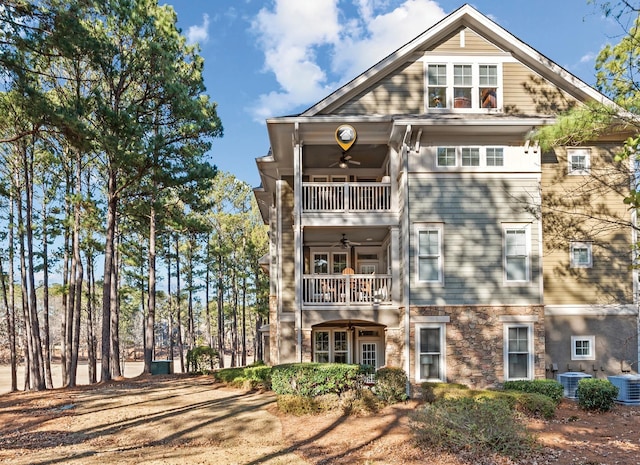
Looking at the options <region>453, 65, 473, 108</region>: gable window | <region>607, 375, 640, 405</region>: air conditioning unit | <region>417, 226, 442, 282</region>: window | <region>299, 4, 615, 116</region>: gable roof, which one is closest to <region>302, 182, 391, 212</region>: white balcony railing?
<region>417, 226, 442, 282</region>: window

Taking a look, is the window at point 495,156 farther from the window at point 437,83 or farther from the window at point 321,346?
the window at point 321,346

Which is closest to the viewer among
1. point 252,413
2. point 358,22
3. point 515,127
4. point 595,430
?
point 595,430

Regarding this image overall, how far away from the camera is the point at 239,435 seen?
10789 mm

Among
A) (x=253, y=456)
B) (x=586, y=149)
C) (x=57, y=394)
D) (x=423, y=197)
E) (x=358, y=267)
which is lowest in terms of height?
(x=57, y=394)

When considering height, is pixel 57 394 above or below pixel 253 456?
below

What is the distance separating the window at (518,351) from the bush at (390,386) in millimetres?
3417

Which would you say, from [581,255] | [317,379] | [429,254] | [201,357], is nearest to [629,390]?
[581,255]

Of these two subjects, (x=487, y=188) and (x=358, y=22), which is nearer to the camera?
(x=487, y=188)

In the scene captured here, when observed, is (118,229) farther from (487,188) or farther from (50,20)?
(487,188)

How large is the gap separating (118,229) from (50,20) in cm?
1911

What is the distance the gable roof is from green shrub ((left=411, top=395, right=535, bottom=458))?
9.81 meters

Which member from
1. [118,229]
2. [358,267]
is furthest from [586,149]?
[118,229]

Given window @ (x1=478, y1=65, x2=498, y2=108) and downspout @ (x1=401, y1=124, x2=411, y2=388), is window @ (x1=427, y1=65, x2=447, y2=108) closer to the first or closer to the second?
window @ (x1=478, y1=65, x2=498, y2=108)

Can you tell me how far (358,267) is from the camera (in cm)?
Result: 1875
